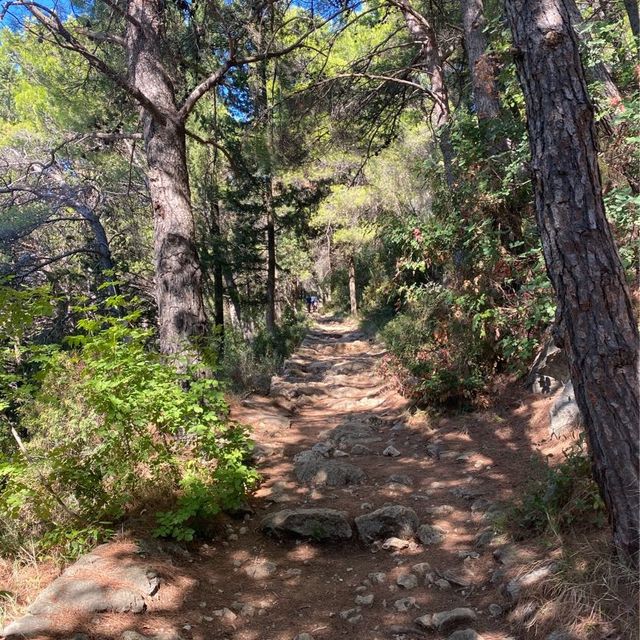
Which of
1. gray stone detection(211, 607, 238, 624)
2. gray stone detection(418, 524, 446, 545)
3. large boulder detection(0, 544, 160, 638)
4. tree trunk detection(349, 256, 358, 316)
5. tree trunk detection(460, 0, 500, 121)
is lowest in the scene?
gray stone detection(418, 524, 446, 545)

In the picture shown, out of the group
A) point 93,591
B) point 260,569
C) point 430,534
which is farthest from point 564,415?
point 93,591

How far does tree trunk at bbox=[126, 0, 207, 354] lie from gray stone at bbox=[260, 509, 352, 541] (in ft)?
6.63

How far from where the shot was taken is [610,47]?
6.25 m

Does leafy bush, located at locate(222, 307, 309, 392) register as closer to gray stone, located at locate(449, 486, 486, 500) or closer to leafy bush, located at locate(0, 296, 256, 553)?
leafy bush, located at locate(0, 296, 256, 553)

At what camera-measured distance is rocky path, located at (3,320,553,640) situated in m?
2.91

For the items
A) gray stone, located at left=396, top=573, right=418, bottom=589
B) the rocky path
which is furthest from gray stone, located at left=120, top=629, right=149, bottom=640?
gray stone, located at left=396, top=573, right=418, bottom=589

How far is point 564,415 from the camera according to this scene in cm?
498

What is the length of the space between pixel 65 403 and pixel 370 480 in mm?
3101

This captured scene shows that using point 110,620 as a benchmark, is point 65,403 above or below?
above

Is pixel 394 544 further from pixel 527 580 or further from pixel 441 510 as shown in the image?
pixel 527 580

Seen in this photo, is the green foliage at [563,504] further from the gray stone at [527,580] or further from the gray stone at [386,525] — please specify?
the gray stone at [386,525]

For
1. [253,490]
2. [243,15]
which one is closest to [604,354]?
[253,490]

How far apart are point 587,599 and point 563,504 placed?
3.28 feet

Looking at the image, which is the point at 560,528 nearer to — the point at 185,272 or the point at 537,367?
the point at 537,367
